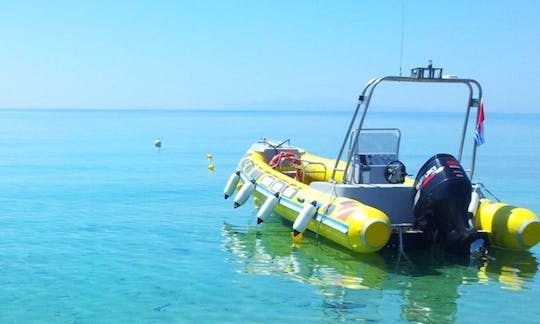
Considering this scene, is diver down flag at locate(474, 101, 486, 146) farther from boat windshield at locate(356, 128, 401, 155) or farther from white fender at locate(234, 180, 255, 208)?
white fender at locate(234, 180, 255, 208)

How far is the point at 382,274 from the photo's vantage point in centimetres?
905

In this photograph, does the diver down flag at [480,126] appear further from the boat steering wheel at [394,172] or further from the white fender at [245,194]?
the white fender at [245,194]

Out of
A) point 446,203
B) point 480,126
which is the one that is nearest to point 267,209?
point 446,203

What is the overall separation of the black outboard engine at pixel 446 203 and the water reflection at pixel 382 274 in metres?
0.43

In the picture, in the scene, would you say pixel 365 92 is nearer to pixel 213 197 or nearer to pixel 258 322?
pixel 258 322

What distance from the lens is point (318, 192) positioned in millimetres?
10625

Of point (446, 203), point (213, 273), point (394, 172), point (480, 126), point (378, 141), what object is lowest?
point (213, 273)

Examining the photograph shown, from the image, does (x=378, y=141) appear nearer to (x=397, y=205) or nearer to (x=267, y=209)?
(x=397, y=205)

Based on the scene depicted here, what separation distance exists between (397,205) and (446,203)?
1117 mm

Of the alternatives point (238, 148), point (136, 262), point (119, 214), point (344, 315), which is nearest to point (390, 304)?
point (344, 315)

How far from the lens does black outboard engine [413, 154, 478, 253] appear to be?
9.36 metres

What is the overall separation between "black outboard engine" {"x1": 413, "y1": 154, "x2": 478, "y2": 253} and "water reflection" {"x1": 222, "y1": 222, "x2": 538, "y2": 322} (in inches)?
17.0

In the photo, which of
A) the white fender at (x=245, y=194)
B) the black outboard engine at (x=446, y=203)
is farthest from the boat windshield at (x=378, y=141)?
the white fender at (x=245, y=194)

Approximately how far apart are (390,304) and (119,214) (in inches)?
307
